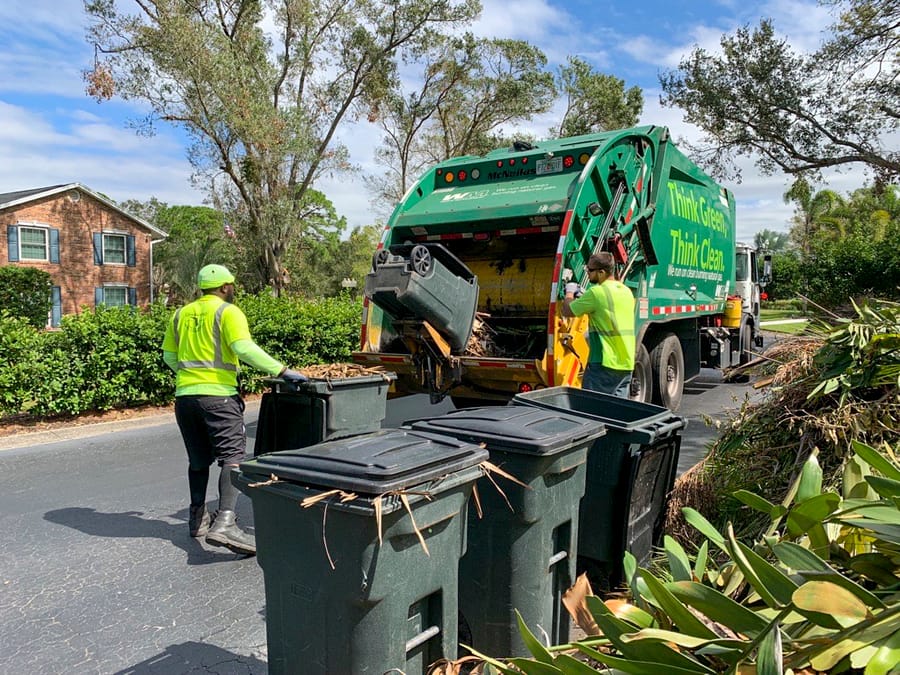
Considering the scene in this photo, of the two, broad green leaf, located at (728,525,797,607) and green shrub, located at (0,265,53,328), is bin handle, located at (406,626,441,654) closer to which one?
broad green leaf, located at (728,525,797,607)

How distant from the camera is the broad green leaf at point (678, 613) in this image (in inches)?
58.6

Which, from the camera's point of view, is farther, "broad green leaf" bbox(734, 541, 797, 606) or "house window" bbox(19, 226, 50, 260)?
"house window" bbox(19, 226, 50, 260)

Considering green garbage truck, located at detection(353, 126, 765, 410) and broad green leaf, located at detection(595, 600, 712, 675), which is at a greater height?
green garbage truck, located at detection(353, 126, 765, 410)

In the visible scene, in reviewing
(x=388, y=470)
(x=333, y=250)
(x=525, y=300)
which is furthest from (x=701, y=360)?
(x=333, y=250)

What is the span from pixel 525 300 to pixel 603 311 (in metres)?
1.64

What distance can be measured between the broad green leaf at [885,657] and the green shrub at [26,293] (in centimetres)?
2330

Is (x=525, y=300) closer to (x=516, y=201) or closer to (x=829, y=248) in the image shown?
(x=516, y=201)

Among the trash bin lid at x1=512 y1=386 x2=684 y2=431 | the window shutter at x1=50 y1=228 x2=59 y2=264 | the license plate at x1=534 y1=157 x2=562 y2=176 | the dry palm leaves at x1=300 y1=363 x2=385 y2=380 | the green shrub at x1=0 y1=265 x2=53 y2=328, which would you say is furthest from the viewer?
the window shutter at x1=50 y1=228 x2=59 y2=264

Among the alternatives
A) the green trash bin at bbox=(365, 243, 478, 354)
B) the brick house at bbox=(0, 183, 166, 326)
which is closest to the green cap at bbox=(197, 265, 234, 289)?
the green trash bin at bbox=(365, 243, 478, 354)

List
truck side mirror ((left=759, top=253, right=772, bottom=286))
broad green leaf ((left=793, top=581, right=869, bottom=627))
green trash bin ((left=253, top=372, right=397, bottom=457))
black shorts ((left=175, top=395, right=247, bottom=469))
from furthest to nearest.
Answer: truck side mirror ((left=759, top=253, right=772, bottom=286))
green trash bin ((left=253, top=372, right=397, bottom=457))
black shorts ((left=175, top=395, right=247, bottom=469))
broad green leaf ((left=793, top=581, right=869, bottom=627))

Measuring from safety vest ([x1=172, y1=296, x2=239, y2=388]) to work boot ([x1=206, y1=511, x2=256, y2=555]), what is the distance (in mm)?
755

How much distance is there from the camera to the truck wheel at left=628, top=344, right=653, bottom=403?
6516 mm

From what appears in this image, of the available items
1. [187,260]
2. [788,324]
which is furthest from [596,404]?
[187,260]

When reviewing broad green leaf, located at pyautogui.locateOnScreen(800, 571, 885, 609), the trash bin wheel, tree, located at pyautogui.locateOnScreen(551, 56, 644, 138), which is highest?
tree, located at pyautogui.locateOnScreen(551, 56, 644, 138)
